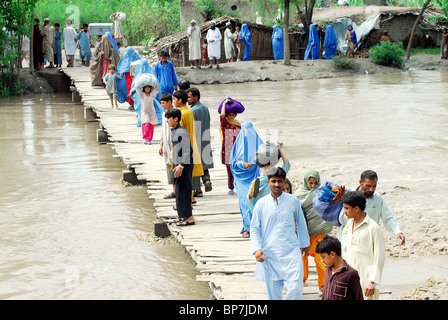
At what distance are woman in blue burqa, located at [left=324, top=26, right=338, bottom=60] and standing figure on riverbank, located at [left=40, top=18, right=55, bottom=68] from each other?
9897 mm

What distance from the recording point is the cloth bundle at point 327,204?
14.6 feet

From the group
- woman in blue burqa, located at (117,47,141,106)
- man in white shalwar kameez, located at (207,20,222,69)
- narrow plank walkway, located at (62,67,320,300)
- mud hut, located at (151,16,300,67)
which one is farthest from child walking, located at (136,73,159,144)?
mud hut, located at (151,16,300,67)

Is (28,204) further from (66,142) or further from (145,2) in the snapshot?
(145,2)

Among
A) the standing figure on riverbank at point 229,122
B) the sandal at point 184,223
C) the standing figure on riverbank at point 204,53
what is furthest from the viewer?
the standing figure on riverbank at point 204,53

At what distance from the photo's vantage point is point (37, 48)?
20.1 metres

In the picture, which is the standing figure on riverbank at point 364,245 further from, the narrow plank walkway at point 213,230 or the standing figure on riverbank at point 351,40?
the standing figure on riverbank at point 351,40

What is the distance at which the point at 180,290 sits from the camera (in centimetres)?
602

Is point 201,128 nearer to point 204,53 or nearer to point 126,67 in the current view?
point 126,67

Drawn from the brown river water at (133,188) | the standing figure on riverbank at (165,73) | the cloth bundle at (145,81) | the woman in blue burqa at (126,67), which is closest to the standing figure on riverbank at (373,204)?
the brown river water at (133,188)

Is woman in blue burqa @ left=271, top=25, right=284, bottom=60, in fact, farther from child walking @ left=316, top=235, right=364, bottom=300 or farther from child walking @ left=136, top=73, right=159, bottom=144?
child walking @ left=316, top=235, right=364, bottom=300

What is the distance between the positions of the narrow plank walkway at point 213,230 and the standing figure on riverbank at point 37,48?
9.79m

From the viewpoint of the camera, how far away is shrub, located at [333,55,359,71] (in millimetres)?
23109

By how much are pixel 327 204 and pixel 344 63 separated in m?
19.3

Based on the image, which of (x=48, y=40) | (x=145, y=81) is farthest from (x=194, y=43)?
(x=145, y=81)
